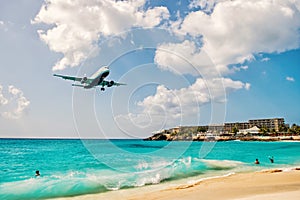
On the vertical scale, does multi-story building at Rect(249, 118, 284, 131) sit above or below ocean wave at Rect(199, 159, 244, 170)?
above

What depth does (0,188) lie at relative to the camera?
22.1 m

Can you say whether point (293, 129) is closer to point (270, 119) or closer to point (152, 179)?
point (270, 119)

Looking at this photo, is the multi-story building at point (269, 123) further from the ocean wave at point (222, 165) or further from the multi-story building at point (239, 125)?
the ocean wave at point (222, 165)

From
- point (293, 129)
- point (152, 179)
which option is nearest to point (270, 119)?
point (293, 129)

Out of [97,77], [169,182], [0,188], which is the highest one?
[97,77]

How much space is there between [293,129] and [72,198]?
149 meters

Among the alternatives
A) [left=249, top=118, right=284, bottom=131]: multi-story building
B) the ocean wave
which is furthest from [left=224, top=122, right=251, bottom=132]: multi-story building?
the ocean wave

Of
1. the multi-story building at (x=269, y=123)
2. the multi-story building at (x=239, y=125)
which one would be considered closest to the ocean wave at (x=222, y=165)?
the multi-story building at (x=269, y=123)

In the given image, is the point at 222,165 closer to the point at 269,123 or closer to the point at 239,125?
the point at 269,123

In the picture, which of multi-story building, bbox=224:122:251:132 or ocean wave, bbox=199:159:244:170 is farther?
multi-story building, bbox=224:122:251:132

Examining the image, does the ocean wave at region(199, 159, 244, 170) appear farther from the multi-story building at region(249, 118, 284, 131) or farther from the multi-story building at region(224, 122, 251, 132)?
the multi-story building at region(224, 122, 251, 132)

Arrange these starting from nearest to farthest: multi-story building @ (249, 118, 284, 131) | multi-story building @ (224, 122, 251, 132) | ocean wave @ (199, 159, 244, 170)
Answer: ocean wave @ (199, 159, 244, 170) < multi-story building @ (249, 118, 284, 131) < multi-story building @ (224, 122, 251, 132)

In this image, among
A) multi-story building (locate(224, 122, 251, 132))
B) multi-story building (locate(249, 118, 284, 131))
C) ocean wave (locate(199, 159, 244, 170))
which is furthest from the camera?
multi-story building (locate(224, 122, 251, 132))

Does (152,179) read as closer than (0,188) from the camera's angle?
Yes
